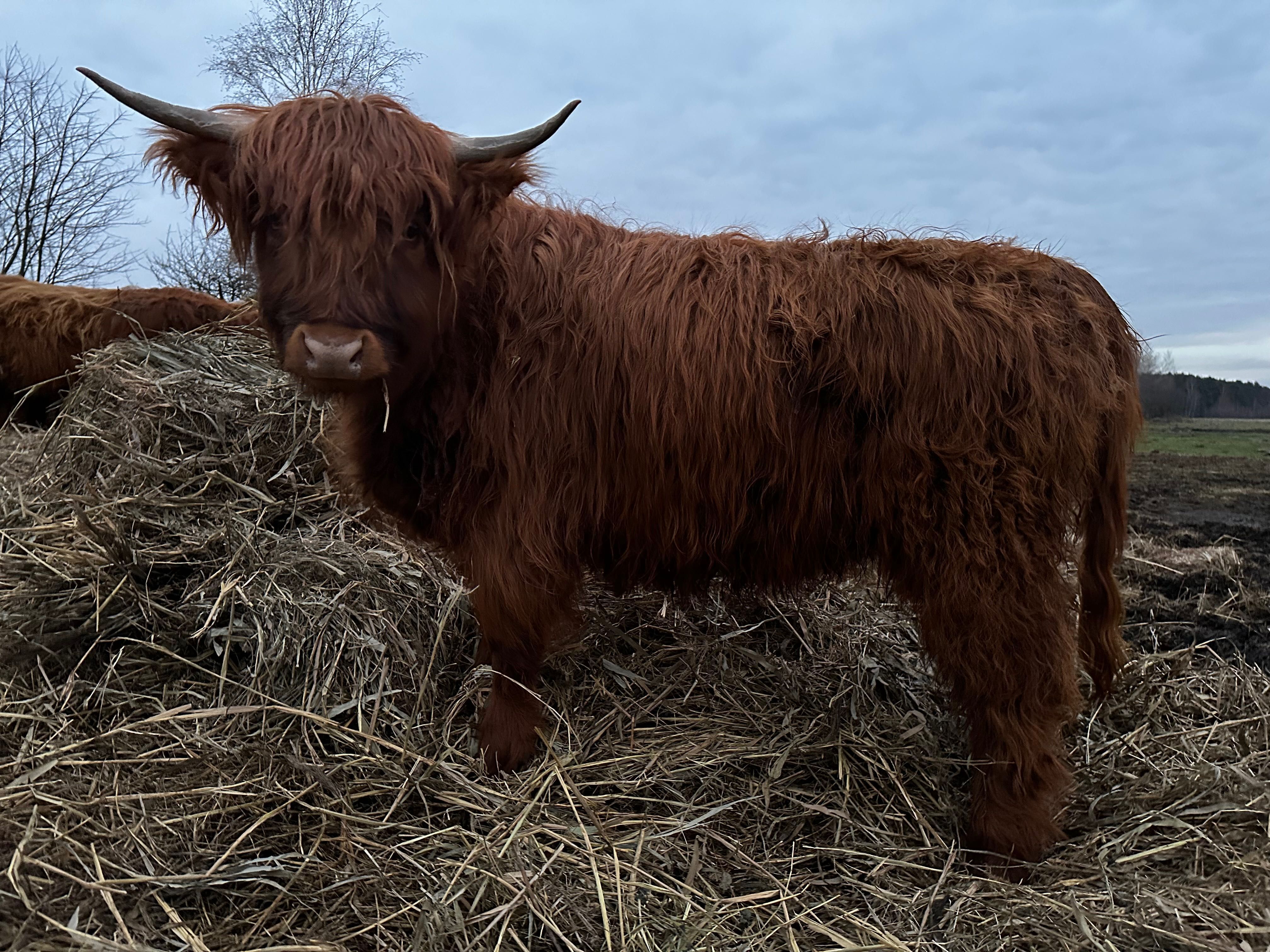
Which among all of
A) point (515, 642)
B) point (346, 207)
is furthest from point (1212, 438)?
point (346, 207)

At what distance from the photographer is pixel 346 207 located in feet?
6.06

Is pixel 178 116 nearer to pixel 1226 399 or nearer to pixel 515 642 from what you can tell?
pixel 515 642

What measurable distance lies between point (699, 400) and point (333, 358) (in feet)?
3.19

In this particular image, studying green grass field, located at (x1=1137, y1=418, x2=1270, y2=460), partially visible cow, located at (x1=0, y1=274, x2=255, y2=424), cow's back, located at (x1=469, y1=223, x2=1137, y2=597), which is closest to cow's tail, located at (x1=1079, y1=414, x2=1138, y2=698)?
cow's back, located at (x1=469, y1=223, x2=1137, y2=597)

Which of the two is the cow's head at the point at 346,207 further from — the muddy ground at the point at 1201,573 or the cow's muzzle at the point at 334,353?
the muddy ground at the point at 1201,573

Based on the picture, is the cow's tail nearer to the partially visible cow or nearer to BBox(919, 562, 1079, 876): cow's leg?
BBox(919, 562, 1079, 876): cow's leg

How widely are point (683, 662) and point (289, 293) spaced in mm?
1907

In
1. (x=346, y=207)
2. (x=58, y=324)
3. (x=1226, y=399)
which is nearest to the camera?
(x=346, y=207)

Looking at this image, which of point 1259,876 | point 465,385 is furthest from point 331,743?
point 1259,876

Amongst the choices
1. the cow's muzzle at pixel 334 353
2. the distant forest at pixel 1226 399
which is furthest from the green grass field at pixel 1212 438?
the cow's muzzle at pixel 334 353

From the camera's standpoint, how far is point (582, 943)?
170cm

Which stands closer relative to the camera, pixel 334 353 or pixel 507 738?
pixel 334 353

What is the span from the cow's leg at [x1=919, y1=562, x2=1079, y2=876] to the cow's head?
1654 millimetres

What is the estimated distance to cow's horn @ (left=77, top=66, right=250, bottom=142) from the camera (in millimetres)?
1907
